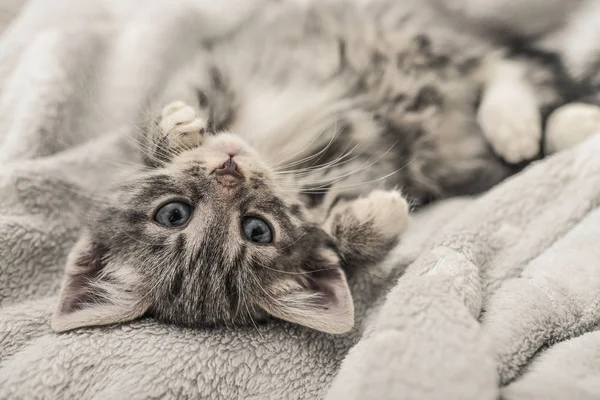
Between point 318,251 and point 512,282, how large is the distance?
1.45ft

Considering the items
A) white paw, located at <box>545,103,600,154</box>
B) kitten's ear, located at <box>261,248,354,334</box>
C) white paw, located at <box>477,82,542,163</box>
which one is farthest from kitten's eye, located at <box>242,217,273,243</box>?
white paw, located at <box>545,103,600,154</box>

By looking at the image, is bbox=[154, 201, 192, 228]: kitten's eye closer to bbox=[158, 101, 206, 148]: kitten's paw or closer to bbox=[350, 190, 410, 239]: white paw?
bbox=[158, 101, 206, 148]: kitten's paw

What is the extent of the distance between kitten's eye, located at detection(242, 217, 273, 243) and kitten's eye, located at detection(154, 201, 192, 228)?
5.6 inches

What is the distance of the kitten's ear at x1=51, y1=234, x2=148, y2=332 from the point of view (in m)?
1.00

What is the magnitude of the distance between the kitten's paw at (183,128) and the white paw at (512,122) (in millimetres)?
896

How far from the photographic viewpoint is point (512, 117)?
143 centimetres

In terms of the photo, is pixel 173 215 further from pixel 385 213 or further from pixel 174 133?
pixel 385 213

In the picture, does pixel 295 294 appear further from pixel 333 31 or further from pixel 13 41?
pixel 13 41

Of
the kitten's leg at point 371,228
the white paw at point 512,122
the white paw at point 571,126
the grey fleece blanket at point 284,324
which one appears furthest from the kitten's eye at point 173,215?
the white paw at point 571,126

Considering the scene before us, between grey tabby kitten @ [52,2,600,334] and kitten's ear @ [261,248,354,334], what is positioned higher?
grey tabby kitten @ [52,2,600,334]

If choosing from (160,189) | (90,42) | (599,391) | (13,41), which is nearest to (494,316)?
(599,391)

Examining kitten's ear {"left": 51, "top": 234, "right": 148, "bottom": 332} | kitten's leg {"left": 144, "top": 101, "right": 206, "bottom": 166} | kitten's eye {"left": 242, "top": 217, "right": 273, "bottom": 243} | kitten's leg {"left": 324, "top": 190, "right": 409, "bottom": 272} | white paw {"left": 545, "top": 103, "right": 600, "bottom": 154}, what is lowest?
white paw {"left": 545, "top": 103, "right": 600, "bottom": 154}

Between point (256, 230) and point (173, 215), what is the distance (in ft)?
0.65

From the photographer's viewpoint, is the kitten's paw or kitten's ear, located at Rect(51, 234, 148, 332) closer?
kitten's ear, located at Rect(51, 234, 148, 332)
